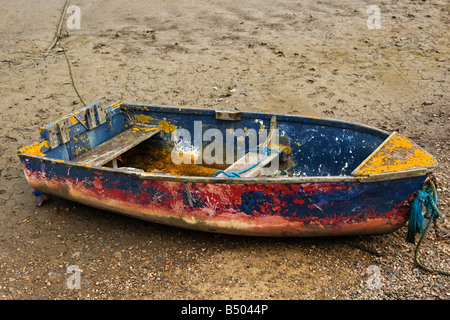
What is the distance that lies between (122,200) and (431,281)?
9.74 feet

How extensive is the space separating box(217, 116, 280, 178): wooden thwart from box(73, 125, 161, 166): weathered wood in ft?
4.22

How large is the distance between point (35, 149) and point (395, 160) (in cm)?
375

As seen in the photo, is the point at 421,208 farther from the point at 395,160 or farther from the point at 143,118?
the point at 143,118

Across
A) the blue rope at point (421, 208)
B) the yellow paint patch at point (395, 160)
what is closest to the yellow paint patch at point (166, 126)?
the yellow paint patch at point (395, 160)

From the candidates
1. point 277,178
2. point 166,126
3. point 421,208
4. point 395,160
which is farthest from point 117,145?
point 421,208

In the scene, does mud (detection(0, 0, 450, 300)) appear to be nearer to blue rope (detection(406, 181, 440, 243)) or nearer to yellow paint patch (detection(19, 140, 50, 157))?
blue rope (detection(406, 181, 440, 243))

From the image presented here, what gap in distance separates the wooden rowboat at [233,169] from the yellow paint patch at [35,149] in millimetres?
11

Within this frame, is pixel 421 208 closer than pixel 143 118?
Yes

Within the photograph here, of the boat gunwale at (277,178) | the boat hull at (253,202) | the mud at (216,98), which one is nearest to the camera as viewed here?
the boat gunwale at (277,178)

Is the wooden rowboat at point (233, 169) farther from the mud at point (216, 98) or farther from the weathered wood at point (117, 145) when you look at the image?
the mud at point (216, 98)

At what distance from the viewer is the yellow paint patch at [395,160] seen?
3773mm

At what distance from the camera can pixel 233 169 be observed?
488 cm

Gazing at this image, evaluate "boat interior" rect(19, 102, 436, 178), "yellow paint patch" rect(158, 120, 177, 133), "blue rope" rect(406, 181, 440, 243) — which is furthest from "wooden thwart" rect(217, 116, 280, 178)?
"blue rope" rect(406, 181, 440, 243)

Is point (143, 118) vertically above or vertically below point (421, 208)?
above
